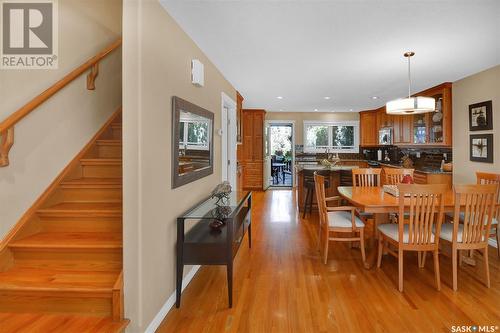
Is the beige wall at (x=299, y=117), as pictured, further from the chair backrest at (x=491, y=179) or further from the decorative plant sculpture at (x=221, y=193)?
the decorative plant sculpture at (x=221, y=193)

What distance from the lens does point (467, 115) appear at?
452cm

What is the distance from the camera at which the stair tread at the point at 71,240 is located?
2.20 metres

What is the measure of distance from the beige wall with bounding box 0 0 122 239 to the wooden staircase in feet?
0.48

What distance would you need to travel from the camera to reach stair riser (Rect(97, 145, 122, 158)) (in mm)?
3285

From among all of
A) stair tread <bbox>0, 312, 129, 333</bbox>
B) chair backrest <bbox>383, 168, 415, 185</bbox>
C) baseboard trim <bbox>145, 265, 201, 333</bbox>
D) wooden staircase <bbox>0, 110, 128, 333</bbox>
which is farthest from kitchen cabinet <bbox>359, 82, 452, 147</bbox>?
stair tread <bbox>0, 312, 129, 333</bbox>

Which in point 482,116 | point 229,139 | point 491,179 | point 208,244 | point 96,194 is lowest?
point 208,244

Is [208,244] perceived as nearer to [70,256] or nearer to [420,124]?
[70,256]

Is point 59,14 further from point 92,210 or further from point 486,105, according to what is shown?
point 486,105

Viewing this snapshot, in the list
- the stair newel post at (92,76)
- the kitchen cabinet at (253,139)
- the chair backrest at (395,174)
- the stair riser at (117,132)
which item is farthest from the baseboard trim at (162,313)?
the kitchen cabinet at (253,139)

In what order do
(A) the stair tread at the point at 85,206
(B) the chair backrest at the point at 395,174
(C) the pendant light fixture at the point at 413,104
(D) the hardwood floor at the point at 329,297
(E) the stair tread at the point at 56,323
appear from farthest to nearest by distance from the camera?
(B) the chair backrest at the point at 395,174 → (C) the pendant light fixture at the point at 413,104 → (A) the stair tread at the point at 85,206 → (D) the hardwood floor at the point at 329,297 → (E) the stair tread at the point at 56,323

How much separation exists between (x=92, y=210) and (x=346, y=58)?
3.34 meters

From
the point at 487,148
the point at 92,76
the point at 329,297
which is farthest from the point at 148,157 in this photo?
the point at 487,148

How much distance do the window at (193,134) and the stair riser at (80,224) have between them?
90cm

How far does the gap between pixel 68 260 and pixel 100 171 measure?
105 centimetres
